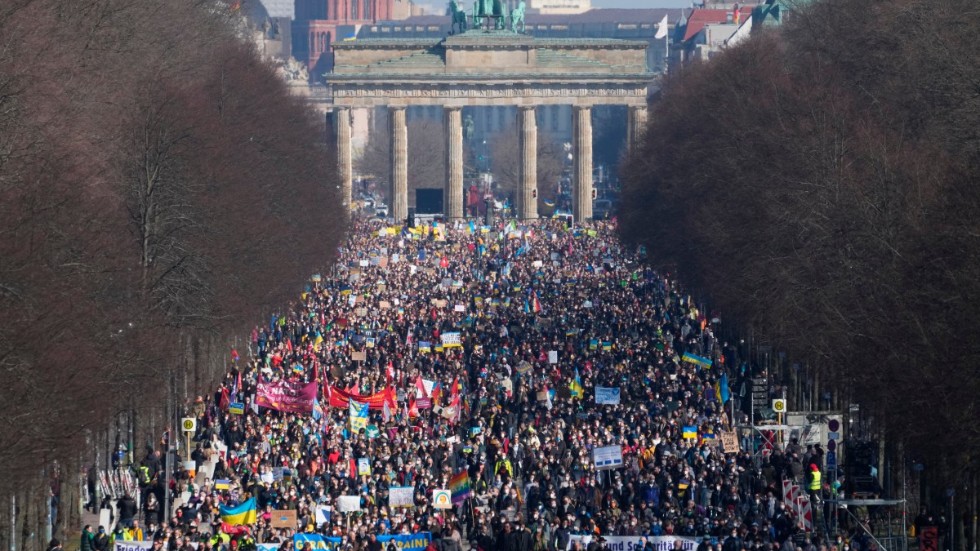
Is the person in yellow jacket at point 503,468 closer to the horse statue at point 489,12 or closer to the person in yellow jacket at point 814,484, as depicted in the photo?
the person in yellow jacket at point 814,484

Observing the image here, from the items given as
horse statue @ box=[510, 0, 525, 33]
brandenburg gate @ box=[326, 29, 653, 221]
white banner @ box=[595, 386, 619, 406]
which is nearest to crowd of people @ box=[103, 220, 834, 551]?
white banner @ box=[595, 386, 619, 406]

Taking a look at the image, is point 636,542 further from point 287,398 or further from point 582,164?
point 582,164

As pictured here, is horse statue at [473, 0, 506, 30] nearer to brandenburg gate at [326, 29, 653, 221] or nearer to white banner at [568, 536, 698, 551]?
brandenburg gate at [326, 29, 653, 221]

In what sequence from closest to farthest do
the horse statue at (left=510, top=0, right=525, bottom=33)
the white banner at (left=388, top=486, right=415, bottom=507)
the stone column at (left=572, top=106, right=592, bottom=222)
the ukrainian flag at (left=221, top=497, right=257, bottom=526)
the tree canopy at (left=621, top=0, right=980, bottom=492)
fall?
the tree canopy at (left=621, top=0, right=980, bottom=492) → the ukrainian flag at (left=221, top=497, right=257, bottom=526) → the white banner at (left=388, top=486, right=415, bottom=507) → the stone column at (left=572, top=106, right=592, bottom=222) → the horse statue at (left=510, top=0, right=525, bottom=33)

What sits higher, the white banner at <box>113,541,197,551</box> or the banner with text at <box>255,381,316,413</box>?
the white banner at <box>113,541,197,551</box>

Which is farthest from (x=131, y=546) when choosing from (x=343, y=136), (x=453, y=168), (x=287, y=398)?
(x=343, y=136)

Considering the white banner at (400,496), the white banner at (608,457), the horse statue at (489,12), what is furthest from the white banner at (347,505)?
the horse statue at (489,12)
